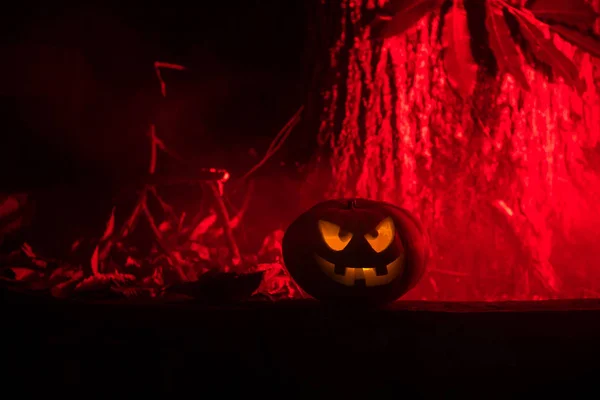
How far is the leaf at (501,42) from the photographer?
2.20 m

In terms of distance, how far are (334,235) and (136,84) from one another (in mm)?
2404

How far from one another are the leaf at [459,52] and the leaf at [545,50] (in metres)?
0.20

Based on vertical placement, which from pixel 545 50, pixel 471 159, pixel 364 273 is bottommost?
pixel 364 273

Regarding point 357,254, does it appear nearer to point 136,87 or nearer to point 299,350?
point 299,350

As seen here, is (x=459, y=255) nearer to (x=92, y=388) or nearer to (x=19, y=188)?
(x=92, y=388)

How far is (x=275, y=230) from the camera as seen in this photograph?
2854 millimetres

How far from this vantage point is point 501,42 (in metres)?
2.21

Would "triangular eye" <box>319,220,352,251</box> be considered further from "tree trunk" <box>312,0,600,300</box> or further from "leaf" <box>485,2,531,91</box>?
"leaf" <box>485,2,531,91</box>

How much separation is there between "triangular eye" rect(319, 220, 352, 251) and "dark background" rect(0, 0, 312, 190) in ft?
6.09

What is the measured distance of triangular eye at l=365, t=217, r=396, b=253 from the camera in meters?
1.74

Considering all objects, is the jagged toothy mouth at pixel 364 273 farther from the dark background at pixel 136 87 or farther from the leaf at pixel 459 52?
the dark background at pixel 136 87

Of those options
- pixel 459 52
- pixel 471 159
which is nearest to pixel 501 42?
pixel 459 52

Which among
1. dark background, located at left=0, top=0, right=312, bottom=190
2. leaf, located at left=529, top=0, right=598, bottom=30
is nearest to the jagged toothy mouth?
leaf, located at left=529, top=0, right=598, bottom=30

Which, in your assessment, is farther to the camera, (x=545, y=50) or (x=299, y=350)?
(x=545, y=50)
